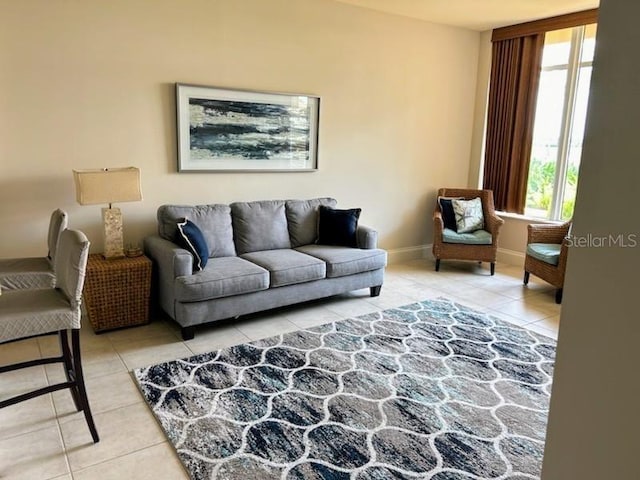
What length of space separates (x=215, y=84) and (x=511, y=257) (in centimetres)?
406

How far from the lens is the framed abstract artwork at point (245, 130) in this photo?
13.1 ft

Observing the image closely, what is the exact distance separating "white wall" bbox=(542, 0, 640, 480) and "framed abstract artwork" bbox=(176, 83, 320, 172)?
3484 mm

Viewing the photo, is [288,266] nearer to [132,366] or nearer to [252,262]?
[252,262]

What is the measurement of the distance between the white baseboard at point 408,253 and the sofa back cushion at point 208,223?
2277 mm

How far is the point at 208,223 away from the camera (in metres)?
3.94

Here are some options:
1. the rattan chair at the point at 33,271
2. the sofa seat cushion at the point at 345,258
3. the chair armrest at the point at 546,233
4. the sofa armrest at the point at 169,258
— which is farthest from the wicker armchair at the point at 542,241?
the rattan chair at the point at 33,271

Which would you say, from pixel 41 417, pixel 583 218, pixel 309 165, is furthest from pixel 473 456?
pixel 309 165

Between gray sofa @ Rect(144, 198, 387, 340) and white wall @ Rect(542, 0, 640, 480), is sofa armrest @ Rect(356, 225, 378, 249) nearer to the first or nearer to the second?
gray sofa @ Rect(144, 198, 387, 340)

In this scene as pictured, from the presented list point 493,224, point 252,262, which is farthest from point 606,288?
point 493,224

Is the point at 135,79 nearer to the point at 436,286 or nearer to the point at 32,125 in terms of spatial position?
the point at 32,125

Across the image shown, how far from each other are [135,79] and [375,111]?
2546 millimetres

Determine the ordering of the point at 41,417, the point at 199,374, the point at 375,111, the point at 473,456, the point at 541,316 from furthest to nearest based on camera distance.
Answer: the point at 375,111, the point at 541,316, the point at 199,374, the point at 41,417, the point at 473,456

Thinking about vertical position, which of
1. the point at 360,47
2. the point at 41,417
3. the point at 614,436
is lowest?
the point at 41,417

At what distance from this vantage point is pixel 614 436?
1037 mm
